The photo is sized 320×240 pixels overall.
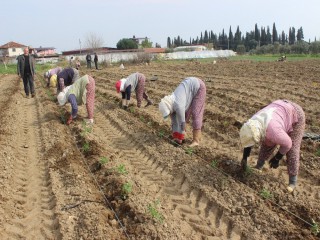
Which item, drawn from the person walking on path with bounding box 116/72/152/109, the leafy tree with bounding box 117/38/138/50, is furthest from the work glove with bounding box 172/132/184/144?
the leafy tree with bounding box 117/38/138/50

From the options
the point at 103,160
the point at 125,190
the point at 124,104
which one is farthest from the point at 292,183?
→ the point at 124,104

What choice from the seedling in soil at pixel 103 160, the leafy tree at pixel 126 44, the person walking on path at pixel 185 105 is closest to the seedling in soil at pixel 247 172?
the person walking on path at pixel 185 105

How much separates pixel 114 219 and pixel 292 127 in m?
2.39

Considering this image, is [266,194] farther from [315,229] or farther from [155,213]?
[155,213]

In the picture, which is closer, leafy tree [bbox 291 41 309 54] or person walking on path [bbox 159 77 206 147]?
person walking on path [bbox 159 77 206 147]

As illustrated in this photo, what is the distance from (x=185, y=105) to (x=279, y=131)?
2.12 m

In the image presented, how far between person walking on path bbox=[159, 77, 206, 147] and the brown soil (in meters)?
0.31

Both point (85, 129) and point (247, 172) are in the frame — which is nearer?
point (247, 172)

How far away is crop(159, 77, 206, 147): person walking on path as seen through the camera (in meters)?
5.65

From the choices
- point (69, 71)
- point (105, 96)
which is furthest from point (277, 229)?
point (105, 96)

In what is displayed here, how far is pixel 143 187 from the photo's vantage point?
15.1ft

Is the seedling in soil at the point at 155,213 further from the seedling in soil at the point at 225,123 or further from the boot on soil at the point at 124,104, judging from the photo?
the boot on soil at the point at 124,104

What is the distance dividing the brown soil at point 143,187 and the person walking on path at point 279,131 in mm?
447

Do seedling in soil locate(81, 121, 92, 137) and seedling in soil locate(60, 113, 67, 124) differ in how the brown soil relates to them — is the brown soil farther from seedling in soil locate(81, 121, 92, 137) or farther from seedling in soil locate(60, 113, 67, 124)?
seedling in soil locate(60, 113, 67, 124)
